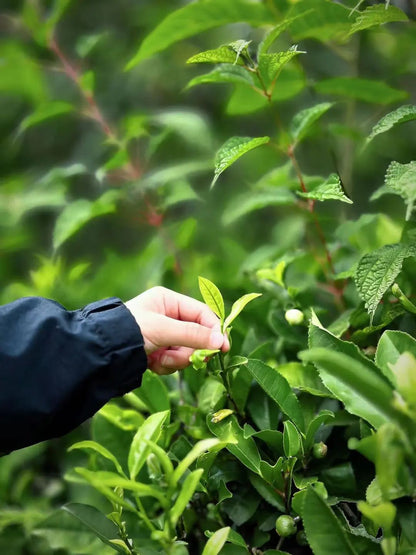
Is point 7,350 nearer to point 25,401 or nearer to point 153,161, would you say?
point 25,401

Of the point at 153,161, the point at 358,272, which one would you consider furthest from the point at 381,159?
the point at 358,272

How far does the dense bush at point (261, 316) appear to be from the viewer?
0.61m

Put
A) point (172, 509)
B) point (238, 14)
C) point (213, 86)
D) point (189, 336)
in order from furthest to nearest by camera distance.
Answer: point (213, 86)
point (238, 14)
point (189, 336)
point (172, 509)

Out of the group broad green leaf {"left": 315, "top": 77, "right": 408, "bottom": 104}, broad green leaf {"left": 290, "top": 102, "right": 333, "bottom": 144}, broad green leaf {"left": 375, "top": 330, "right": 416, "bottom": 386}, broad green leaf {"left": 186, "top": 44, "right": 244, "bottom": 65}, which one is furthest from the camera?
broad green leaf {"left": 315, "top": 77, "right": 408, "bottom": 104}

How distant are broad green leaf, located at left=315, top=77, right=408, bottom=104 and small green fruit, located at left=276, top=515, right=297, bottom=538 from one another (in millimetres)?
699

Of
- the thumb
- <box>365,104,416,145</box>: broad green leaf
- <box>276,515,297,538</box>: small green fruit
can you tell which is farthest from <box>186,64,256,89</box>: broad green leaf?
<box>276,515,297,538</box>: small green fruit

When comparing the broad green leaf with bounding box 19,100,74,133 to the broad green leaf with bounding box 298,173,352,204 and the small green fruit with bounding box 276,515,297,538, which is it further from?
the small green fruit with bounding box 276,515,297,538

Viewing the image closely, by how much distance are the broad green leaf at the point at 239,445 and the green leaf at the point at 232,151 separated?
11.3 inches

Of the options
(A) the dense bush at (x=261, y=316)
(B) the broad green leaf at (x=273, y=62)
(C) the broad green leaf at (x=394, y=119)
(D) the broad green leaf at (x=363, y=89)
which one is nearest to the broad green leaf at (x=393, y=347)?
(A) the dense bush at (x=261, y=316)

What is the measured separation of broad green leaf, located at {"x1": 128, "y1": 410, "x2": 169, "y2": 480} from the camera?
2.03ft

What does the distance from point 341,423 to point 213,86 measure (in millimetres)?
1520

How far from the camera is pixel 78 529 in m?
0.79

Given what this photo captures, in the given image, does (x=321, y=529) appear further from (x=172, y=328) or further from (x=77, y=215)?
(x=77, y=215)

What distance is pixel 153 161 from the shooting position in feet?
5.79
